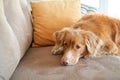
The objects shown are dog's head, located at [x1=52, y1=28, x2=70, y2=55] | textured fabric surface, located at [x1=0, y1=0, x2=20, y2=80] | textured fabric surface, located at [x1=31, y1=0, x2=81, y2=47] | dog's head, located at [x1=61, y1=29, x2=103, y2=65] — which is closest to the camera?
textured fabric surface, located at [x1=0, y1=0, x2=20, y2=80]

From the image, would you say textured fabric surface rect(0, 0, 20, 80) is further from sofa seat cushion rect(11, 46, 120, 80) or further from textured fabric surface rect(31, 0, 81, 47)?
textured fabric surface rect(31, 0, 81, 47)

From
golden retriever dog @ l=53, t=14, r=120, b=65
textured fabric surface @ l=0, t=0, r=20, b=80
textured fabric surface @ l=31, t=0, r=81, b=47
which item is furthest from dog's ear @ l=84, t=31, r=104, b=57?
textured fabric surface @ l=0, t=0, r=20, b=80

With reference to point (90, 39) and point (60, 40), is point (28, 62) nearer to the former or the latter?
point (60, 40)

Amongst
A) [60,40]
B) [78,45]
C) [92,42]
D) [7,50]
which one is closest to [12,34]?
[7,50]

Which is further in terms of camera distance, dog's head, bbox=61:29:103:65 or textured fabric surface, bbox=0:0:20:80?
dog's head, bbox=61:29:103:65

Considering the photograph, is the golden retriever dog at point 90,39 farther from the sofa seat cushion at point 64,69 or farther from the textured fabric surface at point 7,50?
the textured fabric surface at point 7,50

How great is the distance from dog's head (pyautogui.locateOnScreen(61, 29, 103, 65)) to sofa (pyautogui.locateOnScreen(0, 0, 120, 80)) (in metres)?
0.05

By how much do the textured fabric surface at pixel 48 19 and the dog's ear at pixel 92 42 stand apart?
460 mm

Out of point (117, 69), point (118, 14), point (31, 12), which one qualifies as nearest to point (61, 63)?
point (117, 69)

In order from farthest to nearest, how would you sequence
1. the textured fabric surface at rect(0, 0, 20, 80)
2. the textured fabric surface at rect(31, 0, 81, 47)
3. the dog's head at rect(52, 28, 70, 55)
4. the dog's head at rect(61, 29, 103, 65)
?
the textured fabric surface at rect(31, 0, 81, 47) < the dog's head at rect(52, 28, 70, 55) < the dog's head at rect(61, 29, 103, 65) < the textured fabric surface at rect(0, 0, 20, 80)

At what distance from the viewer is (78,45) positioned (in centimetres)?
162

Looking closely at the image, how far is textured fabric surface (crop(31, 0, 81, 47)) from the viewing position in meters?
2.05

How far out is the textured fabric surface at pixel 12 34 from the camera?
4.50 ft

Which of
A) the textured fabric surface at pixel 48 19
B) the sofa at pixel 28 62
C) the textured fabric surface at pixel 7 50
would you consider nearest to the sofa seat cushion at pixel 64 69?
the sofa at pixel 28 62
